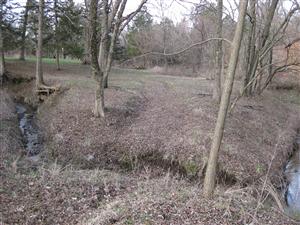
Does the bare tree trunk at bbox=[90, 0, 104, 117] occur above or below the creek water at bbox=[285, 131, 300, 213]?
above

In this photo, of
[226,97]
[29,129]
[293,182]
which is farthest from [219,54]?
[226,97]

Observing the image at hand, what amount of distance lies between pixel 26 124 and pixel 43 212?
8236mm

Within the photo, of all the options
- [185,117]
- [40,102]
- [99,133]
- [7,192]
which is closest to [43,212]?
[7,192]

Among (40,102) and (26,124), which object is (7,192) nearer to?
(26,124)

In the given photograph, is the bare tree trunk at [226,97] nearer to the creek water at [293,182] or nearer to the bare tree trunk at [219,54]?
the creek water at [293,182]

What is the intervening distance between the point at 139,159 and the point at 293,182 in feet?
14.5

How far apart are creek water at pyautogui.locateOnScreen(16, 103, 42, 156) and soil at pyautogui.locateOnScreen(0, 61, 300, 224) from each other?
0.91 ft

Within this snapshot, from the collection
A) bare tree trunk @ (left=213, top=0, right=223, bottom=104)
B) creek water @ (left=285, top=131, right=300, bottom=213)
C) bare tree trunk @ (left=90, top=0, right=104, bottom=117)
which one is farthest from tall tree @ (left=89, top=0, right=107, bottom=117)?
creek water @ (left=285, top=131, right=300, bottom=213)

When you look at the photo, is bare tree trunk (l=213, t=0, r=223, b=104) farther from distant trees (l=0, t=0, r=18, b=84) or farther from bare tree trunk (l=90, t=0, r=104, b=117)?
distant trees (l=0, t=0, r=18, b=84)

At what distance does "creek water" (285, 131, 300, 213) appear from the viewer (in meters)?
8.02

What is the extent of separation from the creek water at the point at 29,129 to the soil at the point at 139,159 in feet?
0.91

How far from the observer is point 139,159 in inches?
385

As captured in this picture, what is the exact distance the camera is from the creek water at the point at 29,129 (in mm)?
10484

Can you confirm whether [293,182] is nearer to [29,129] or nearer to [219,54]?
[219,54]
